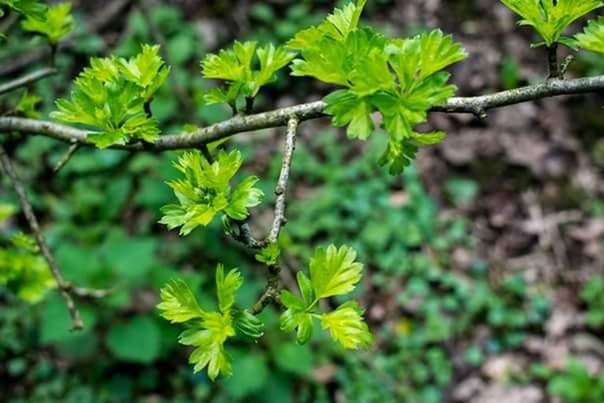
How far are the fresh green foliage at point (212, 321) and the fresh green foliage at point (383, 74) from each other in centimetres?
26

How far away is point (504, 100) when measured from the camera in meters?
0.88

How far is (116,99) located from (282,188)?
11.8 inches

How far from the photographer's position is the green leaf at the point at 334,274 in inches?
33.7

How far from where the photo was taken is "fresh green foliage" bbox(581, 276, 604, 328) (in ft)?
10.5

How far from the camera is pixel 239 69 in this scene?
3.30 feet

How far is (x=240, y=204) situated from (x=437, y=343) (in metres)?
2.63

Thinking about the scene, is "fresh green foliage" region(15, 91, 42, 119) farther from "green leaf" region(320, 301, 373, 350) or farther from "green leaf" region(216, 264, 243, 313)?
"green leaf" region(320, 301, 373, 350)

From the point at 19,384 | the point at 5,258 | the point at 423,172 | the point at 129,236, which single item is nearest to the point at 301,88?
the point at 423,172

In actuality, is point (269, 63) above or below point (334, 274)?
above

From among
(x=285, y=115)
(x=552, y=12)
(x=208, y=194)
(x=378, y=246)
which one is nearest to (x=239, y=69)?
(x=285, y=115)

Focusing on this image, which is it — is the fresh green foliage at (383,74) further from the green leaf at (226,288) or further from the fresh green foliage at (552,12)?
the green leaf at (226,288)

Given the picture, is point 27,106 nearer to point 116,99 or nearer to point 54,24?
point 54,24

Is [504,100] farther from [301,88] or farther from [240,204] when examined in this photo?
[301,88]

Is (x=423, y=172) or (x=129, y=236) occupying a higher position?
(x=423, y=172)
